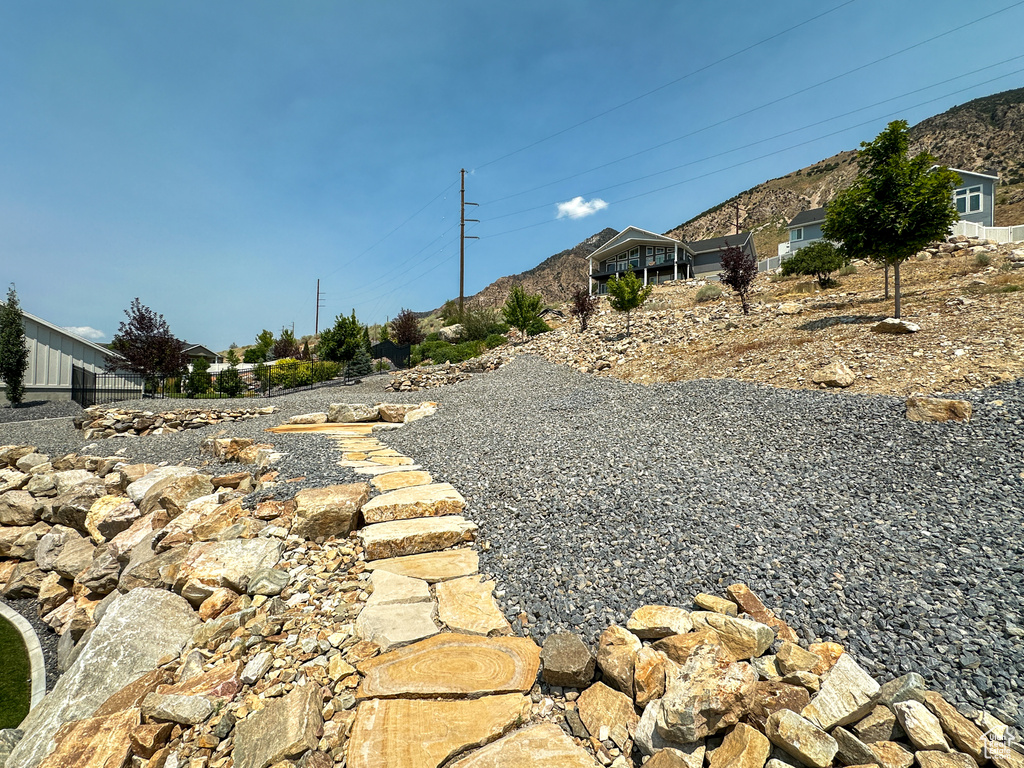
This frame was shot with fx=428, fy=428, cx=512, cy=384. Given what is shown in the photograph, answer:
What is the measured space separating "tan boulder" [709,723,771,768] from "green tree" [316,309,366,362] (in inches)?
835

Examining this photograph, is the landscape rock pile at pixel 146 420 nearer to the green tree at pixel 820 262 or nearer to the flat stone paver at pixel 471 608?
the flat stone paver at pixel 471 608

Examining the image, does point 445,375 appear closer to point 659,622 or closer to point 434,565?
point 434,565

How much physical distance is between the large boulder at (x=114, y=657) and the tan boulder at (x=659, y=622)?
8.98 feet

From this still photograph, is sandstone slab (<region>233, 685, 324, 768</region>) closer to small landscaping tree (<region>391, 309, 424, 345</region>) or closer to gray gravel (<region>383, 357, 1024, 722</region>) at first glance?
gray gravel (<region>383, 357, 1024, 722</region>)

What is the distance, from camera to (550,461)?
15.3ft

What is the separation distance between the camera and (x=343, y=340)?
21.1 meters

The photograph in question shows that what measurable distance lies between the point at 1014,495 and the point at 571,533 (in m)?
3.45

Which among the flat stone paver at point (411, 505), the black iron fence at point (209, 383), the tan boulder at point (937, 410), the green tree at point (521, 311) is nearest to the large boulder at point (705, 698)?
the flat stone paver at point (411, 505)

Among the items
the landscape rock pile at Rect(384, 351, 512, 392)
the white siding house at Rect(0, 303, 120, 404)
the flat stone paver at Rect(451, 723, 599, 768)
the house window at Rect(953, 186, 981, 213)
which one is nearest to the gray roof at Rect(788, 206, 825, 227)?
the house window at Rect(953, 186, 981, 213)

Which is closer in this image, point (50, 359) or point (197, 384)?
point (50, 359)

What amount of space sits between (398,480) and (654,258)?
37345 mm

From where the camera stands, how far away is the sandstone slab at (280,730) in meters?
1.70

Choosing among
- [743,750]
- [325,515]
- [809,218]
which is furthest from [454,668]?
[809,218]

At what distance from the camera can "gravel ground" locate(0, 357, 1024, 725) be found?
212cm
